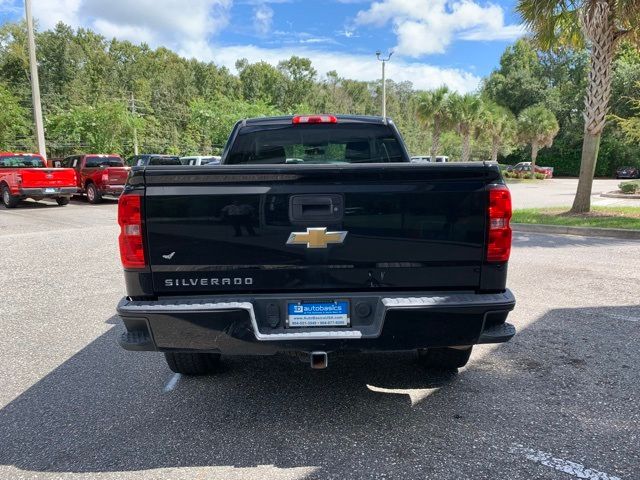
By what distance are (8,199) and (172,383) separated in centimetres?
1707

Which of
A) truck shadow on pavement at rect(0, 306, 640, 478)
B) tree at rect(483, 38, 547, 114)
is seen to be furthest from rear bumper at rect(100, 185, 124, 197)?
tree at rect(483, 38, 547, 114)

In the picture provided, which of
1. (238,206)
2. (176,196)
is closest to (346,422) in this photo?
(238,206)

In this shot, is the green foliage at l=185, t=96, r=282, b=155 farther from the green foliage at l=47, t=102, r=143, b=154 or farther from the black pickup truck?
the black pickup truck

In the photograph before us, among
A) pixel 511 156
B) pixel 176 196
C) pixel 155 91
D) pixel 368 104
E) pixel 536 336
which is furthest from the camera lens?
pixel 368 104

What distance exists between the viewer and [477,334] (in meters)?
2.96

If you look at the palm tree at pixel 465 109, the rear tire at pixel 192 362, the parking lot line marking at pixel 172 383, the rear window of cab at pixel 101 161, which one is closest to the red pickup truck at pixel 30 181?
the rear window of cab at pixel 101 161

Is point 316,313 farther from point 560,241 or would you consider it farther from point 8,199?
point 8,199

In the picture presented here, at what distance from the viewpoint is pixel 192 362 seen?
378 cm

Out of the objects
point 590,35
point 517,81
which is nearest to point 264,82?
point 517,81

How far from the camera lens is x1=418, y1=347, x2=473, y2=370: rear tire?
3.71m

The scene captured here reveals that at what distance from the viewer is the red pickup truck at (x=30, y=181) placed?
17.0 metres

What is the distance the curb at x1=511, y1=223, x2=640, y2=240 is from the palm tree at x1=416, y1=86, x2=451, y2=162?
23.3m

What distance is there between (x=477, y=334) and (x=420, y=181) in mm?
971

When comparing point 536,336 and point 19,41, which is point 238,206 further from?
point 19,41
